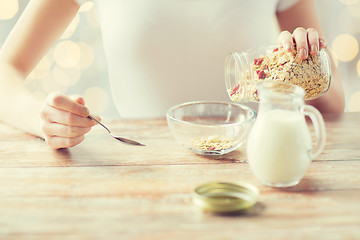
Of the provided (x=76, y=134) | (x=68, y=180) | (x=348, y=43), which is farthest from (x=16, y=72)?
(x=348, y=43)

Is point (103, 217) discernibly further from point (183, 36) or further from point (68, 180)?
point (183, 36)

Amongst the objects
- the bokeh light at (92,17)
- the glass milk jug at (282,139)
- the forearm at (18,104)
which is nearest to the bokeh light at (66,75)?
the bokeh light at (92,17)

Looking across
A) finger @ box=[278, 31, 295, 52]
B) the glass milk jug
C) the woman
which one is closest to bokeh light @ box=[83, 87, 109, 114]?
the woman

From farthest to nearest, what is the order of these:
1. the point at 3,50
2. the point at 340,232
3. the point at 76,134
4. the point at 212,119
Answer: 1. the point at 3,50
2. the point at 212,119
3. the point at 76,134
4. the point at 340,232

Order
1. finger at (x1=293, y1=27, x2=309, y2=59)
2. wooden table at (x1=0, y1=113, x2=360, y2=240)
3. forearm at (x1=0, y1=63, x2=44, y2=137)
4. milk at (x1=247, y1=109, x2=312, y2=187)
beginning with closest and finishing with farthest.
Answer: wooden table at (x1=0, y1=113, x2=360, y2=240) → milk at (x1=247, y1=109, x2=312, y2=187) → finger at (x1=293, y1=27, x2=309, y2=59) → forearm at (x1=0, y1=63, x2=44, y2=137)

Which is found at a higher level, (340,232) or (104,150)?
(104,150)

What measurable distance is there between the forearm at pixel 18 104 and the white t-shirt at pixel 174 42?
0.30 m

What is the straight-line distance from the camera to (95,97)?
78.2 inches

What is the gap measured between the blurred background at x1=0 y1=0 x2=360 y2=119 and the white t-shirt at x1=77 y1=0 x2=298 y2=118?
61 cm

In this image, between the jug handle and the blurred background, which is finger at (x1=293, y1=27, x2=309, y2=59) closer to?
the jug handle

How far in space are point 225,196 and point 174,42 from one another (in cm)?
69

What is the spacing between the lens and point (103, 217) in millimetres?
583

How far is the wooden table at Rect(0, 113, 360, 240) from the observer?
0.55m

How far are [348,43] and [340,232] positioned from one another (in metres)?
1.58
